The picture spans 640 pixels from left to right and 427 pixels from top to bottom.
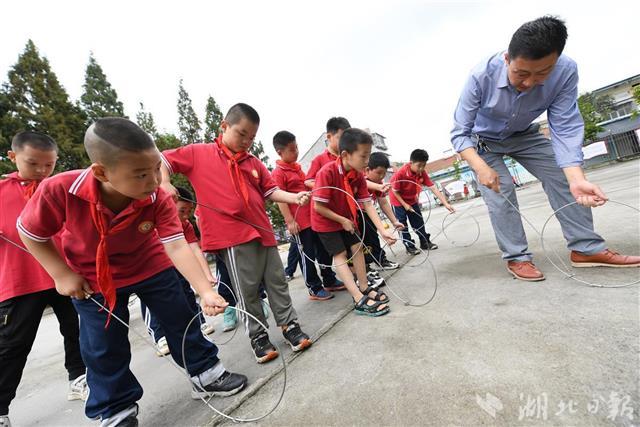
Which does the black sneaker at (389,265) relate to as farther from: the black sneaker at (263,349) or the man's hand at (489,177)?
the black sneaker at (263,349)

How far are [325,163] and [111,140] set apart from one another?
9.70 ft

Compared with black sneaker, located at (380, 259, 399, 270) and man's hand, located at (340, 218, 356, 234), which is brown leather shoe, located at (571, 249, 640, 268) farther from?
black sneaker, located at (380, 259, 399, 270)

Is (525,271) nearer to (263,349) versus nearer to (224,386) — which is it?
(263,349)

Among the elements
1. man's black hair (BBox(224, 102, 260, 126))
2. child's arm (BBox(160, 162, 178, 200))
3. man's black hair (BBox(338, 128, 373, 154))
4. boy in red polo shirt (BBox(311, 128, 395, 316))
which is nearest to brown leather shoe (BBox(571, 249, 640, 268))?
boy in red polo shirt (BBox(311, 128, 395, 316))

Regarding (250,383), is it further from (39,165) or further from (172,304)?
(39,165)

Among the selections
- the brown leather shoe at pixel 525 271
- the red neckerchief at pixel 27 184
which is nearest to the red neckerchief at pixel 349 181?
the brown leather shoe at pixel 525 271

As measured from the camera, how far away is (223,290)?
366cm

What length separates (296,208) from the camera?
376 centimetres

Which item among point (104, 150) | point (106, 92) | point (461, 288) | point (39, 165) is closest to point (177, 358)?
point (104, 150)

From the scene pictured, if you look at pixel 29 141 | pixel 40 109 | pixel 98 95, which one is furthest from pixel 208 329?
pixel 98 95

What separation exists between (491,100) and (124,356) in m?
3.20

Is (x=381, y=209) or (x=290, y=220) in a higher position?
(x=290, y=220)

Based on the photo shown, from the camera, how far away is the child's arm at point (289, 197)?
2399 millimetres

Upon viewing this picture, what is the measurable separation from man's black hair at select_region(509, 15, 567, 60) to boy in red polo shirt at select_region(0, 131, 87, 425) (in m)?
3.51
